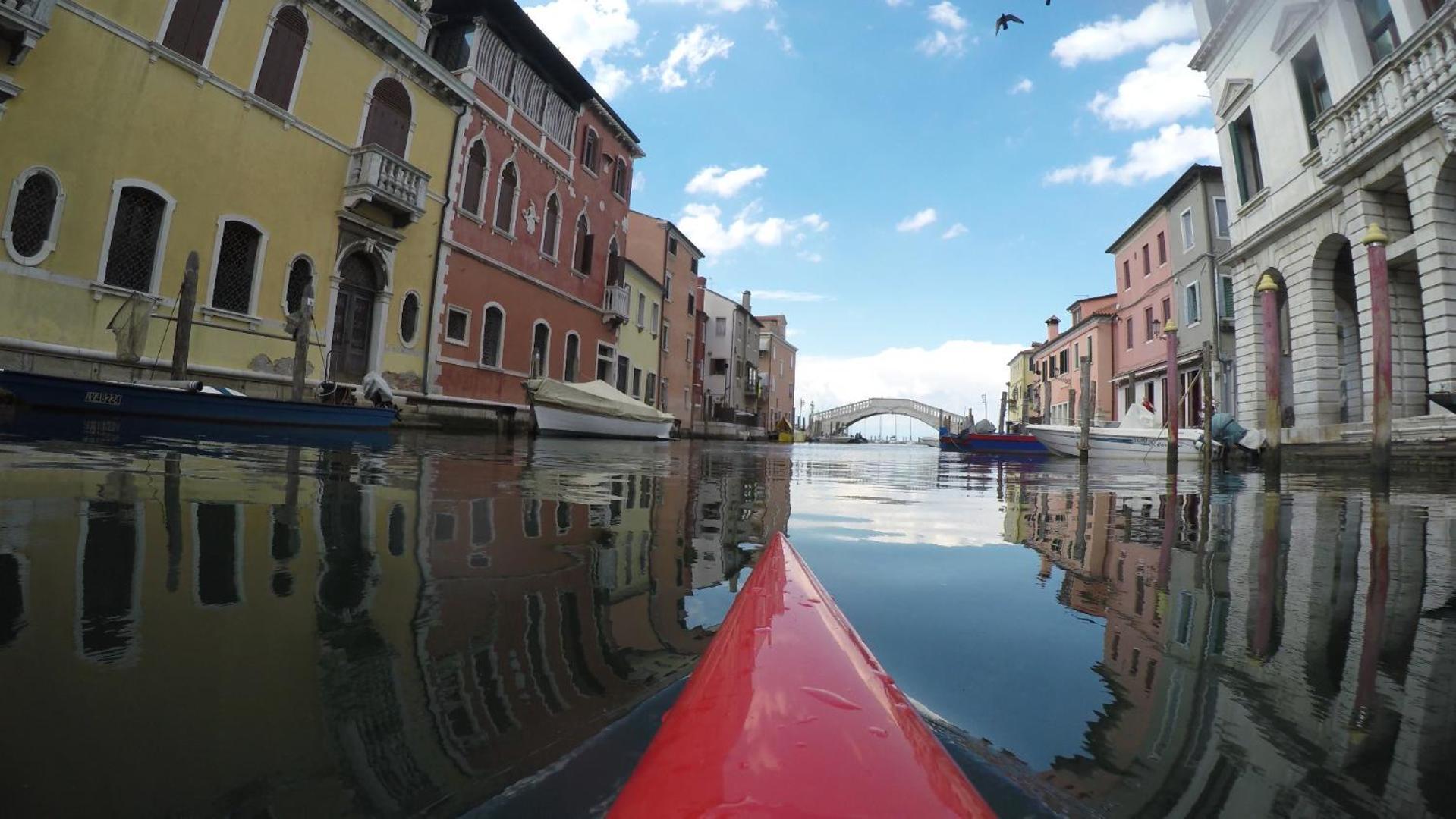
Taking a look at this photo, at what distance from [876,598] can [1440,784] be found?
0.94 meters

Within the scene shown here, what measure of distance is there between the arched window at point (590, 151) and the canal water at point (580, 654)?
60.9 ft

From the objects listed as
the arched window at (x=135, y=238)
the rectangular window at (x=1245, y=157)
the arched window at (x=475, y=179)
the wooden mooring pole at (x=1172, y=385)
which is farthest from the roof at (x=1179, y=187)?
the arched window at (x=135, y=238)

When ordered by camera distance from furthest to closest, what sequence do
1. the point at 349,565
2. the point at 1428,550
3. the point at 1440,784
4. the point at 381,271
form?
the point at 381,271 → the point at 1428,550 → the point at 349,565 → the point at 1440,784

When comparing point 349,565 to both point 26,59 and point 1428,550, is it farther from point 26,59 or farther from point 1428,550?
point 26,59

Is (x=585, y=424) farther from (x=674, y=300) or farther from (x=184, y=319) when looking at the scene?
(x=674, y=300)

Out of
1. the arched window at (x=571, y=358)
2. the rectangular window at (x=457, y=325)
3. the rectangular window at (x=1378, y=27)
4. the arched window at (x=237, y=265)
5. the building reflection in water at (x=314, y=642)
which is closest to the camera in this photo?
the building reflection in water at (x=314, y=642)

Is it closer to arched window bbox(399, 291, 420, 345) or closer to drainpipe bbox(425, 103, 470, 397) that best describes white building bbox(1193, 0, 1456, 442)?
drainpipe bbox(425, 103, 470, 397)

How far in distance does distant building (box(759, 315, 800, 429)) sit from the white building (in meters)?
31.8

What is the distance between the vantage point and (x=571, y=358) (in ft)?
62.5

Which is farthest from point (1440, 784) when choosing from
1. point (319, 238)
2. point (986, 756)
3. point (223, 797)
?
point (319, 238)

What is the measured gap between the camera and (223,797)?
510 mm

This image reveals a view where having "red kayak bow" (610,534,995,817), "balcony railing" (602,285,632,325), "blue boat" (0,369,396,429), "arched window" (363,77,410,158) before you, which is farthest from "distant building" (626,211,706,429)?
"red kayak bow" (610,534,995,817)

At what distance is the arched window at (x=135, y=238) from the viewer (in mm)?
8727

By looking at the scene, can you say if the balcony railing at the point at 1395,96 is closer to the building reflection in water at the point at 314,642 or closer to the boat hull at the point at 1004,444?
the boat hull at the point at 1004,444
